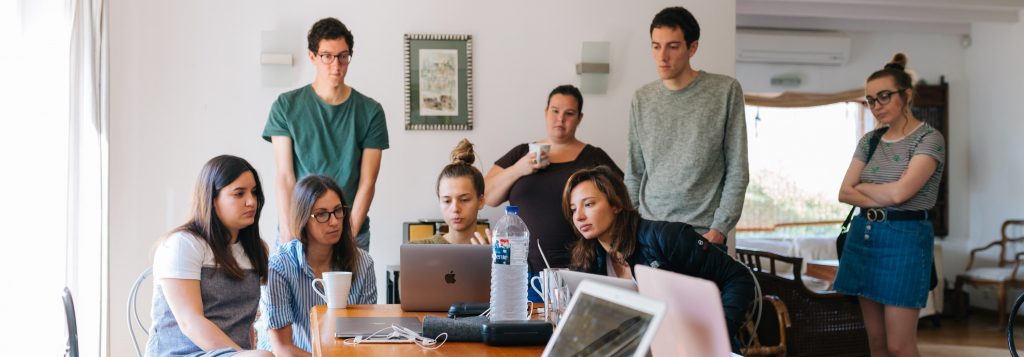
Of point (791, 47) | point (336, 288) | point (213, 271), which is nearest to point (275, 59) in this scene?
point (213, 271)

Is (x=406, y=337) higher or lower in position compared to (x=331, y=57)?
lower

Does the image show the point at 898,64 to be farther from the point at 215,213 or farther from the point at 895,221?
the point at 215,213

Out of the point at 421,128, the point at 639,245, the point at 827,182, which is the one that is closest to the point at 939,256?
the point at 827,182

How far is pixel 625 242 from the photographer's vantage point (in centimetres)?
289

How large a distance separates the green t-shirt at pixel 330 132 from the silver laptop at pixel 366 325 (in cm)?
167

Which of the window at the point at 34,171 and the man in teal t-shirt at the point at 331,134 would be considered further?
the man in teal t-shirt at the point at 331,134

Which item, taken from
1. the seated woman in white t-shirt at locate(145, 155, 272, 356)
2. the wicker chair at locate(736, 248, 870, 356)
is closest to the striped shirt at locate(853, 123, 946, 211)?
the wicker chair at locate(736, 248, 870, 356)

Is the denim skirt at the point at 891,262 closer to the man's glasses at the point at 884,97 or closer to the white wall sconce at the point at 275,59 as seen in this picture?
the man's glasses at the point at 884,97

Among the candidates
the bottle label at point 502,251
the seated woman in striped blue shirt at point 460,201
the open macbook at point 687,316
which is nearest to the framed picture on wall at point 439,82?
the seated woman in striped blue shirt at point 460,201

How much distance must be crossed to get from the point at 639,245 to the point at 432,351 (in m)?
1.12

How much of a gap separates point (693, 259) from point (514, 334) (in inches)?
38.1

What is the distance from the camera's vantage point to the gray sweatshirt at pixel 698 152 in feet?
11.6

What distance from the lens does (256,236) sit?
290 centimetres

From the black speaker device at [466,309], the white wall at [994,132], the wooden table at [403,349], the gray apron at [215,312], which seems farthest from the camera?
the white wall at [994,132]
